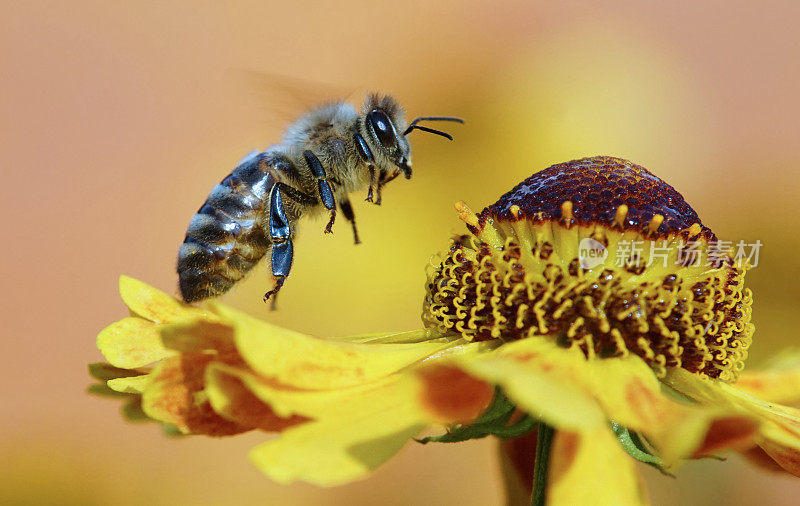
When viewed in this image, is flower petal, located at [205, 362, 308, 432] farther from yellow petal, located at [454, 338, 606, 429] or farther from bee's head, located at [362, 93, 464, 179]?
bee's head, located at [362, 93, 464, 179]

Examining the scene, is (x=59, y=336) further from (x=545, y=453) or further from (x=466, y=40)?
(x=545, y=453)

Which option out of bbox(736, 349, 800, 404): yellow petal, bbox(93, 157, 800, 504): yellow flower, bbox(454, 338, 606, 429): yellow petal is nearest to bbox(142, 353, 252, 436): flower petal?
bbox(93, 157, 800, 504): yellow flower

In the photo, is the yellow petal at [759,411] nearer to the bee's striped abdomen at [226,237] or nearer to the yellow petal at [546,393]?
the yellow petal at [546,393]

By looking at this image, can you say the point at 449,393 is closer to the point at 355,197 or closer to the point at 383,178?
the point at 383,178

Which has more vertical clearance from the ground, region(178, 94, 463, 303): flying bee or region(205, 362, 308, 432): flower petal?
region(178, 94, 463, 303): flying bee

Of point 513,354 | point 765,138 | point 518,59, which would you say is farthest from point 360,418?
point 765,138

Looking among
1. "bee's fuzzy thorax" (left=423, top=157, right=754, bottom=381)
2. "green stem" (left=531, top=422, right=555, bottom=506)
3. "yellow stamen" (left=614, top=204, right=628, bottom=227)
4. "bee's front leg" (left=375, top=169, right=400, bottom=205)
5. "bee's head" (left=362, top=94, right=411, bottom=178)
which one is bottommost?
"green stem" (left=531, top=422, right=555, bottom=506)
